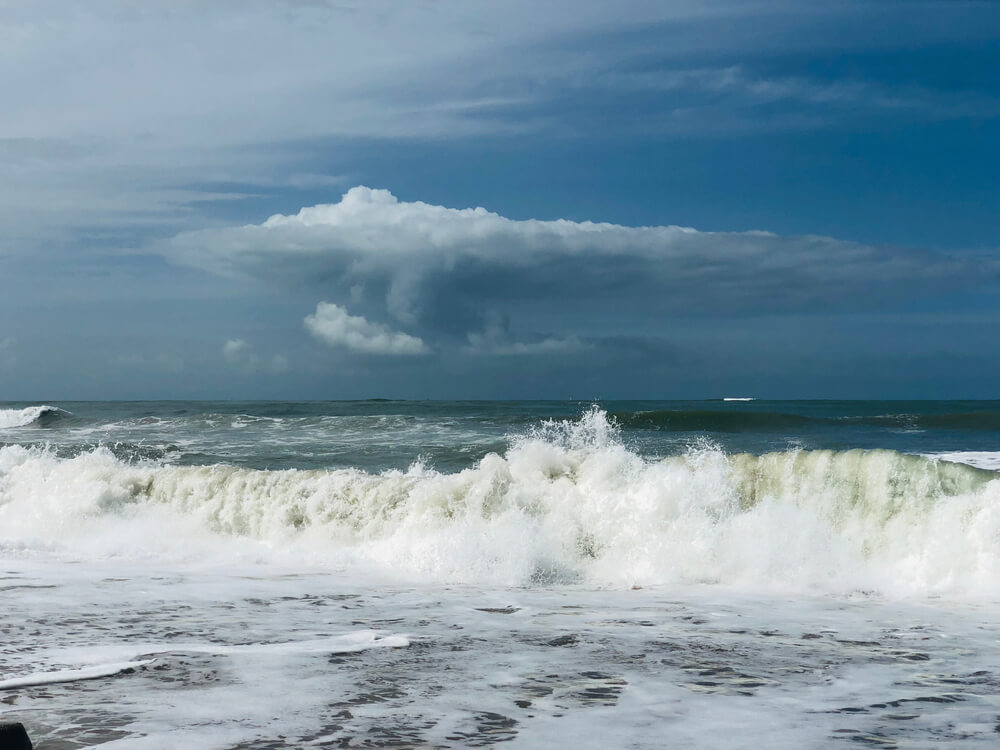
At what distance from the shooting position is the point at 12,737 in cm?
396

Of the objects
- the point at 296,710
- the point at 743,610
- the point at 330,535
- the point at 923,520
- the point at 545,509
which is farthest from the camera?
the point at 330,535

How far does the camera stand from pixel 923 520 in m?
12.1

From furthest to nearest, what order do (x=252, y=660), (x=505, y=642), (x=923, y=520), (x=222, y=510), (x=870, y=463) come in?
(x=222, y=510)
(x=870, y=463)
(x=923, y=520)
(x=505, y=642)
(x=252, y=660)

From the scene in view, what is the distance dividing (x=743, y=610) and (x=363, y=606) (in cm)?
379

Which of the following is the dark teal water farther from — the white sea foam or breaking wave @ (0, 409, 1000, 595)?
breaking wave @ (0, 409, 1000, 595)

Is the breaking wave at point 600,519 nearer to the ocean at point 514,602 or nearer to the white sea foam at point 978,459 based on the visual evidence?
the ocean at point 514,602

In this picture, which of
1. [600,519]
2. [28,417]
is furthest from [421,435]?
[28,417]

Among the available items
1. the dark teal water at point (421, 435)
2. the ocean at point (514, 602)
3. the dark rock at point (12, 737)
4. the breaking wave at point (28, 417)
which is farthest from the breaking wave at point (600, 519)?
the breaking wave at point (28, 417)

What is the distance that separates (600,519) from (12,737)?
9.82 metres

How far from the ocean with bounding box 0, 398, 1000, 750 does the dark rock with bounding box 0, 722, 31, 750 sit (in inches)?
35.0

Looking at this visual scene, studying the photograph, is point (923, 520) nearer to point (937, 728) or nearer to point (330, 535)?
point (937, 728)

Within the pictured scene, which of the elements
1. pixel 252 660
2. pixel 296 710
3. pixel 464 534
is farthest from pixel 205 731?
pixel 464 534

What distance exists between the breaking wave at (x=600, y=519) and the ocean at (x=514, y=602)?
0.13 ft

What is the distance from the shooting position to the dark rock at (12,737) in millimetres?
3926
